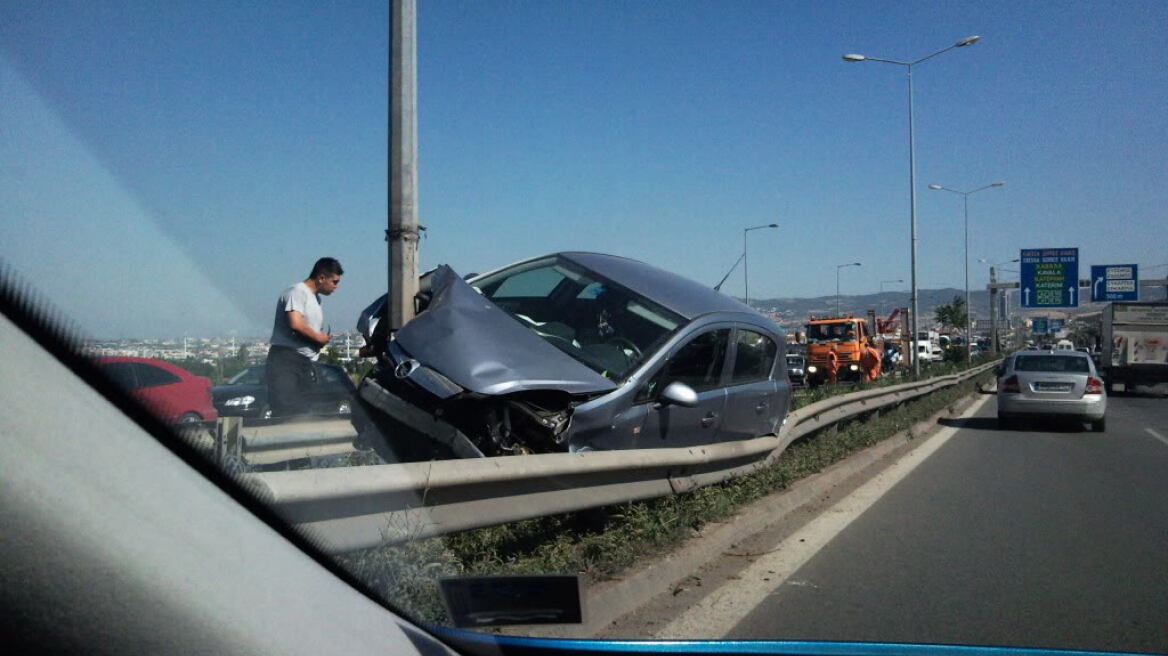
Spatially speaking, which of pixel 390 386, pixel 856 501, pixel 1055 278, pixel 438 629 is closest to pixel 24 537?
pixel 438 629

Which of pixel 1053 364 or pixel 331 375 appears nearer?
pixel 331 375

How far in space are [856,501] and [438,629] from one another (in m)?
6.50

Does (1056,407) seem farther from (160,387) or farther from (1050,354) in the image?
(160,387)

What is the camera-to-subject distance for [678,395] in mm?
5922

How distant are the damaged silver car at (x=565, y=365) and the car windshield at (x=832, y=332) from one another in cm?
2924

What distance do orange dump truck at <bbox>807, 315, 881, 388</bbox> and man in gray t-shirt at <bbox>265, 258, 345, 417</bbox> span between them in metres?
30.9

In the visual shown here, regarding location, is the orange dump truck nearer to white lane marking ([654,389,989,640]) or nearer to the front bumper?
→ the front bumper

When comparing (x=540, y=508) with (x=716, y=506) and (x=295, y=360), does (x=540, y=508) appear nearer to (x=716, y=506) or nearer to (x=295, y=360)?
(x=295, y=360)

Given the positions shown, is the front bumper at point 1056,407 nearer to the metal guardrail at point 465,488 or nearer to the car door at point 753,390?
the car door at point 753,390

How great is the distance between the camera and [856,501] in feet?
28.1

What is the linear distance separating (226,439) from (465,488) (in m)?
1.36

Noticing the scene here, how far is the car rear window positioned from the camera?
17156mm

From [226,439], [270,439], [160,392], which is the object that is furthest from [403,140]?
[160,392]

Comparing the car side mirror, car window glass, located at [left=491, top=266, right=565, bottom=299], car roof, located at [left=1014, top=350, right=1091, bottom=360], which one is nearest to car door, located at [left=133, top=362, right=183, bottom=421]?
the car side mirror
